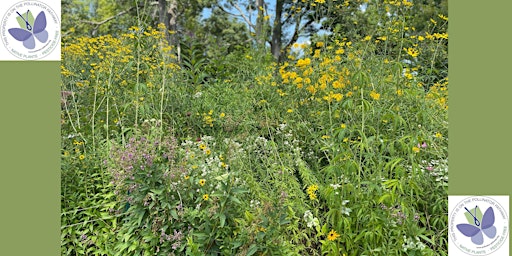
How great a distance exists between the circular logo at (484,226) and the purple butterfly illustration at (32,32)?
2.34m

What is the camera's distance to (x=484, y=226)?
2.20 metres

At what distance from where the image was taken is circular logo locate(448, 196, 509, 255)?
7.19 feet

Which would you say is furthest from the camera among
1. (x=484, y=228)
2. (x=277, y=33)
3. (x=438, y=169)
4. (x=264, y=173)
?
(x=277, y=33)

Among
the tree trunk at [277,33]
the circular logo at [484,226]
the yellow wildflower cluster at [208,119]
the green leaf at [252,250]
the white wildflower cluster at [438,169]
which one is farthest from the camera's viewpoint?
the tree trunk at [277,33]

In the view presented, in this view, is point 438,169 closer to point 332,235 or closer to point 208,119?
point 332,235

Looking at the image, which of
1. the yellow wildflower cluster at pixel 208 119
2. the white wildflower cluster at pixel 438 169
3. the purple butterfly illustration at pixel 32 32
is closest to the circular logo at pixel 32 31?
the purple butterfly illustration at pixel 32 32

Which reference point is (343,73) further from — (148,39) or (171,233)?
(171,233)

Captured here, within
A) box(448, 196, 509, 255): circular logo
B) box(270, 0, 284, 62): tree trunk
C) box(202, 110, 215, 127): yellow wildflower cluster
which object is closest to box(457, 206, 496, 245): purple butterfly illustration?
box(448, 196, 509, 255): circular logo

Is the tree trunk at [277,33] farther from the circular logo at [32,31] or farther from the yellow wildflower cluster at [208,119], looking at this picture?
the circular logo at [32,31]

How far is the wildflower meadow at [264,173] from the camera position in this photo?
7.45ft

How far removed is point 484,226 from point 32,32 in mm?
2498

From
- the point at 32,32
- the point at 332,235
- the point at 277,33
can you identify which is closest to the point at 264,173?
the point at 332,235

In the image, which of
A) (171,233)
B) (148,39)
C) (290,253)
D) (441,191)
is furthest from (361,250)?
(148,39)

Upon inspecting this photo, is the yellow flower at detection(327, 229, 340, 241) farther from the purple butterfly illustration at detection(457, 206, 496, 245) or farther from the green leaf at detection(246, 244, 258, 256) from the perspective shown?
the purple butterfly illustration at detection(457, 206, 496, 245)
